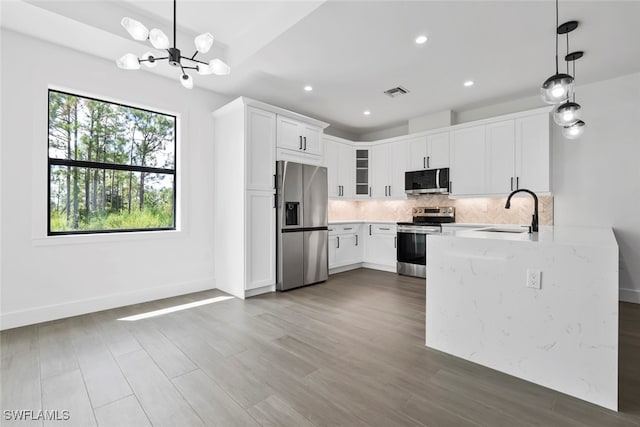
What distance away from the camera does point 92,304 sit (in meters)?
3.27

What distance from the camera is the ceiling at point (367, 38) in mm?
2572

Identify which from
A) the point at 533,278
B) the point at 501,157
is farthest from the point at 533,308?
the point at 501,157

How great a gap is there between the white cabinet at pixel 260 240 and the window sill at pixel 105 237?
0.98 metres

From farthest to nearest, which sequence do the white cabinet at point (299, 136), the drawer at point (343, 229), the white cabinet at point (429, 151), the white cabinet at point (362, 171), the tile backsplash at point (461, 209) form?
the white cabinet at point (362, 171) → the drawer at point (343, 229) → the white cabinet at point (429, 151) → the tile backsplash at point (461, 209) → the white cabinet at point (299, 136)

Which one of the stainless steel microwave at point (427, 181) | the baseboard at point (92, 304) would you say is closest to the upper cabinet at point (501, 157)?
the stainless steel microwave at point (427, 181)

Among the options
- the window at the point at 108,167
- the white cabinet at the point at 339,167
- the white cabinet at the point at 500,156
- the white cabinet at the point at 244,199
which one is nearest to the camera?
the window at the point at 108,167

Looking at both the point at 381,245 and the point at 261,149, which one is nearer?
the point at 261,149

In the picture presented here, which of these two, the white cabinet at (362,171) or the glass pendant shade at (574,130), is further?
the white cabinet at (362,171)

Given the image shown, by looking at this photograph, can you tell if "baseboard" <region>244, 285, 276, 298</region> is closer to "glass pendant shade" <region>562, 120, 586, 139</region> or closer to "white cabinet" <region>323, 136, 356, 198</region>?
"white cabinet" <region>323, 136, 356, 198</region>

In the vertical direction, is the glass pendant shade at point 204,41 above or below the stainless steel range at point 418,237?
above

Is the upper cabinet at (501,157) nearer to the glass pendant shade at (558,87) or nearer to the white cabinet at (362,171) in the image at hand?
the white cabinet at (362,171)

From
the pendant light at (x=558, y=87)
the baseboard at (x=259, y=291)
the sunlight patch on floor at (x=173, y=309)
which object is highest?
the pendant light at (x=558, y=87)

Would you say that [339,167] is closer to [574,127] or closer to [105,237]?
[574,127]

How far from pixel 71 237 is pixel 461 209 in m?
5.52
